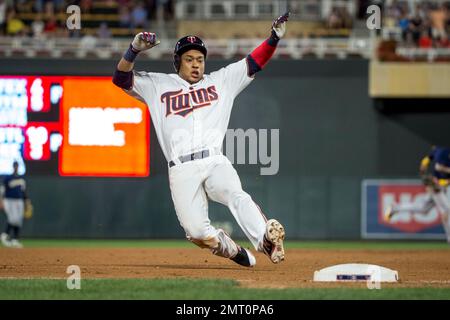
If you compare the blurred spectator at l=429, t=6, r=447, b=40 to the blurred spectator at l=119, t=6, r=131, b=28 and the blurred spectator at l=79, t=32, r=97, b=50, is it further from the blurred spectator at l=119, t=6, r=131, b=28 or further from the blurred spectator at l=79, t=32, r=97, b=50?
the blurred spectator at l=79, t=32, r=97, b=50

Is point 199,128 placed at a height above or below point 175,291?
above

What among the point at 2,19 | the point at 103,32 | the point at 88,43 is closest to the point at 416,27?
the point at 103,32

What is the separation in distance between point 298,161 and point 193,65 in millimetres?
13549

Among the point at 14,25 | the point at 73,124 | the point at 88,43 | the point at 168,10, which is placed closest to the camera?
the point at 73,124

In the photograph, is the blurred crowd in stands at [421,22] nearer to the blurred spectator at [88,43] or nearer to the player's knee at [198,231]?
the blurred spectator at [88,43]

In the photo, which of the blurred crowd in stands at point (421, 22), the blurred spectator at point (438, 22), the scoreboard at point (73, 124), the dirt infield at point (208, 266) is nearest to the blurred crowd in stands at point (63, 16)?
the scoreboard at point (73, 124)

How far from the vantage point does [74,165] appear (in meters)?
22.5

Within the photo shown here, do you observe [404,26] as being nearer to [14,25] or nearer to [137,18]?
[137,18]

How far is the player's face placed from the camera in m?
10.9

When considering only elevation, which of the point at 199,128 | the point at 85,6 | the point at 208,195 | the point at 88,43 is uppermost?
the point at 85,6

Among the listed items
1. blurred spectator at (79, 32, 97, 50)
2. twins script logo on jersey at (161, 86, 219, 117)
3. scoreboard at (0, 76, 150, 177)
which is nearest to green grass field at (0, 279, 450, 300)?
twins script logo on jersey at (161, 86, 219, 117)

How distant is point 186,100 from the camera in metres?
10.8

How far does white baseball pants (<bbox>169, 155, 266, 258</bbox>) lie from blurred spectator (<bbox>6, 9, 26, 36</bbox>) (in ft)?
50.7
